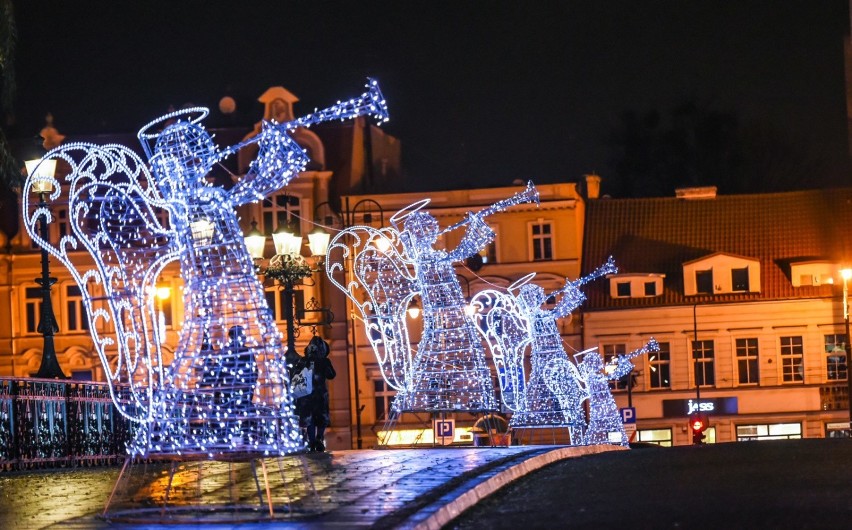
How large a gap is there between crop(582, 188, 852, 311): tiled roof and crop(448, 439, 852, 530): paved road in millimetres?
41190

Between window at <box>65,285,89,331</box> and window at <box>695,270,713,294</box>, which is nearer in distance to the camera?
window at <box>695,270,713,294</box>

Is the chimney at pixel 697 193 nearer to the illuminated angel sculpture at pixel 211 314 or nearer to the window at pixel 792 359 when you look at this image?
the window at pixel 792 359

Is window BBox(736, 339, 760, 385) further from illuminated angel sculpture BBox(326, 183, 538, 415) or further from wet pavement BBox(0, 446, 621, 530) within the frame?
wet pavement BBox(0, 446, 621, 530)

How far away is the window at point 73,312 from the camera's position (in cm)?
6069

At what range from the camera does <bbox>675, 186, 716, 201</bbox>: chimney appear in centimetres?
6222

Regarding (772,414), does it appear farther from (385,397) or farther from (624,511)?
(624,511)

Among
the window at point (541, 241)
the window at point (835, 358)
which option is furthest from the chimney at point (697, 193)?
the window at point (835, 358)

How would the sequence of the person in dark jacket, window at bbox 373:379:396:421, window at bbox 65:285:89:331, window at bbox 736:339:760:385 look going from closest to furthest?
the person in dark jacket < window at bbox 373:379:396:421 < window at bbox 736:339:760:385 < window at bbox 65:285:89:331

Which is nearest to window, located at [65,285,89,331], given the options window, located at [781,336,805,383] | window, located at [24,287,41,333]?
window, located at [24,287,41,333]

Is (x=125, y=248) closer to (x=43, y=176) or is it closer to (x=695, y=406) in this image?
(x=43, y=176)

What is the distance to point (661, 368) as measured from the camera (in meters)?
59.8

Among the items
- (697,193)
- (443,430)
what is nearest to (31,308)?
(697,193)

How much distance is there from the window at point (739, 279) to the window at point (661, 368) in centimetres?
318

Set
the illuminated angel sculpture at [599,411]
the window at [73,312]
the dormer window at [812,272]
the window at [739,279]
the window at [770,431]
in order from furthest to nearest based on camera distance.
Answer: the window at [73,312]
the window at [739,279]
the dormer window at [812,272]
the window at [770,431]
the illuminated angel sculpture at [599,411]
